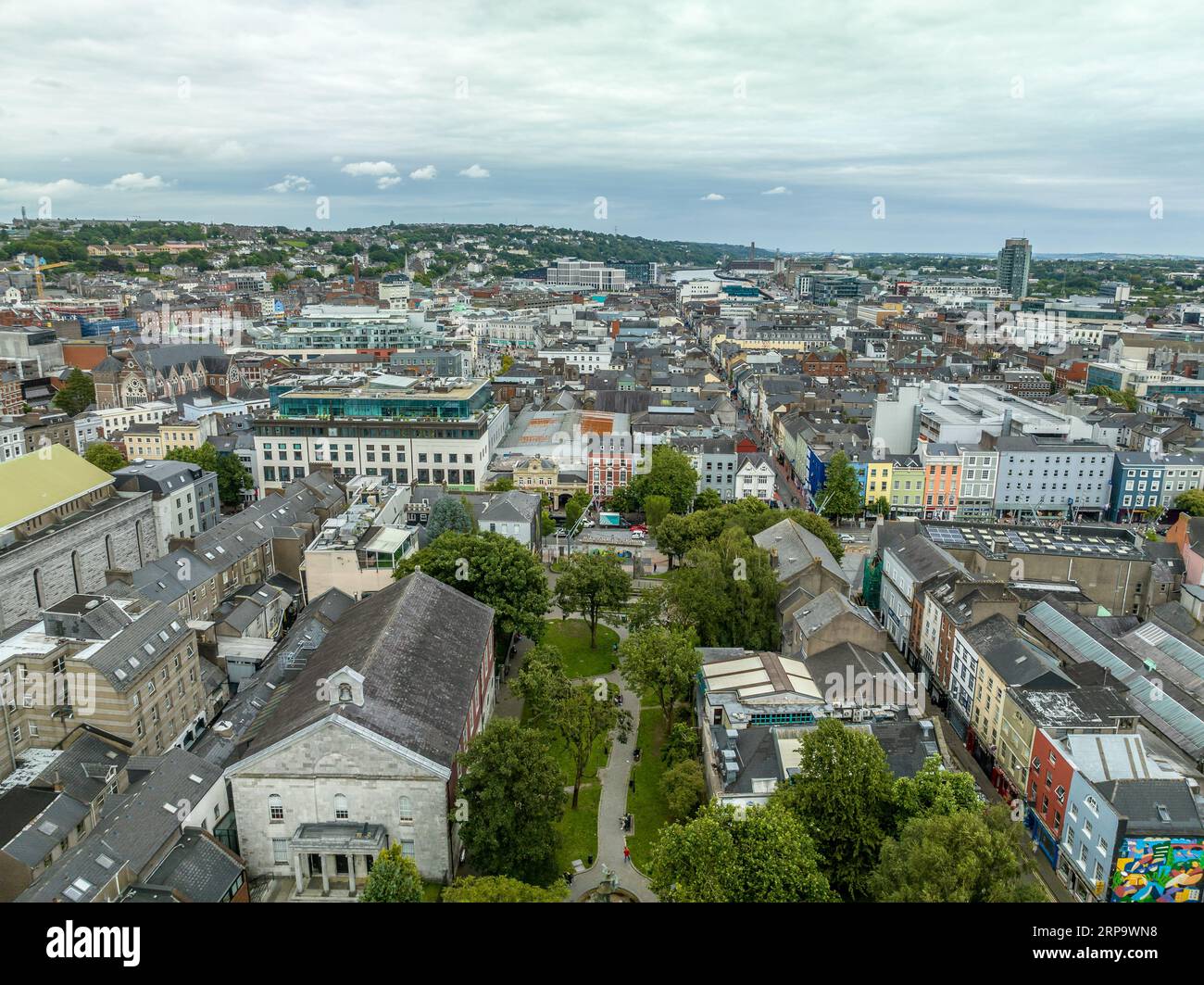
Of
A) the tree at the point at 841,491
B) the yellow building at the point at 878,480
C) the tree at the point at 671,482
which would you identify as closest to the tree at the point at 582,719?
the tree at the point at 671,482

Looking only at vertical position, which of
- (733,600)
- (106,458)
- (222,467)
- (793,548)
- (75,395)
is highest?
(75,395)

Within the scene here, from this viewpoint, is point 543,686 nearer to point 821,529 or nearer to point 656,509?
point 821,529

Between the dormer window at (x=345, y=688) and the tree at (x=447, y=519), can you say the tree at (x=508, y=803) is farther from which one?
the tree at (x=447, y=519)

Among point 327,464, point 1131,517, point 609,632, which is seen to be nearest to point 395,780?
point 609,632

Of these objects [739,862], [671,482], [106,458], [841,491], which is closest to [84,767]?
[739,862]

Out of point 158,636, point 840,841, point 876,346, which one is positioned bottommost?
point 840,841

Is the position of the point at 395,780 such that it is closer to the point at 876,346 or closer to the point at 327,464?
the point at 327,464
